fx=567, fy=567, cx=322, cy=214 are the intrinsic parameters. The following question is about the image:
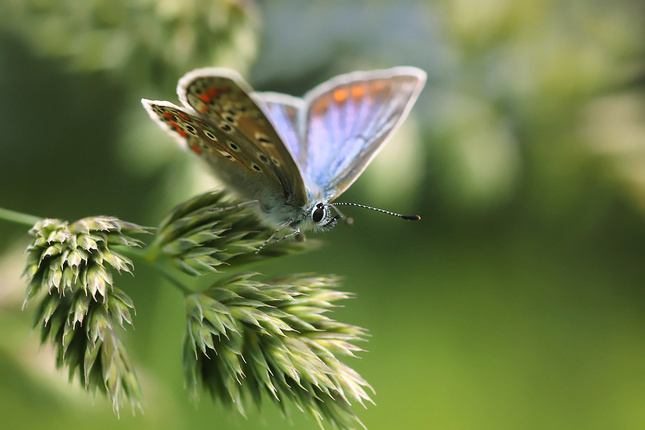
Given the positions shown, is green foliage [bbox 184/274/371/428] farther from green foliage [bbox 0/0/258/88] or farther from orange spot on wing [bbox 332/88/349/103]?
green foliage [bbox 0/0/258/88]

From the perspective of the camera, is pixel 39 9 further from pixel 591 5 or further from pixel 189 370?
pixel 591 5

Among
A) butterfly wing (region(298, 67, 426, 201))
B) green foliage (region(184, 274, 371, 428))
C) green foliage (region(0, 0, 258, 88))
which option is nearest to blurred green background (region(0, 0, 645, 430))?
green foliage (region(0, 0, 258, 88))

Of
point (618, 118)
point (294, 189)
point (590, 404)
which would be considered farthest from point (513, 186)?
point (294, 189)

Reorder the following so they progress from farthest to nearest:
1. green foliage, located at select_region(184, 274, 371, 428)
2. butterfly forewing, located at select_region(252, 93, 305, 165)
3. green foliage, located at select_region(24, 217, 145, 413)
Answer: butterfly forewing, located at select_region(252, 93, 305, 165) → green foliage, located at select_region(184, 274, 371, 428) → green foliage, located at select_region(24, 217, 145, 413)

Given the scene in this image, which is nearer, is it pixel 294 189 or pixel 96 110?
pixel 294 189

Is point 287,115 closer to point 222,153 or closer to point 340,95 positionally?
point 340,95

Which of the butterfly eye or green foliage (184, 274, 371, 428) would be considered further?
the butterfly eye

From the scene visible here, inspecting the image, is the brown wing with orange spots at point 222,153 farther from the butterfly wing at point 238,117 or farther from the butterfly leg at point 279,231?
the butterfly leg at point 279,231

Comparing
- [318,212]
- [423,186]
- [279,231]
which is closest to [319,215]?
[318,212]
